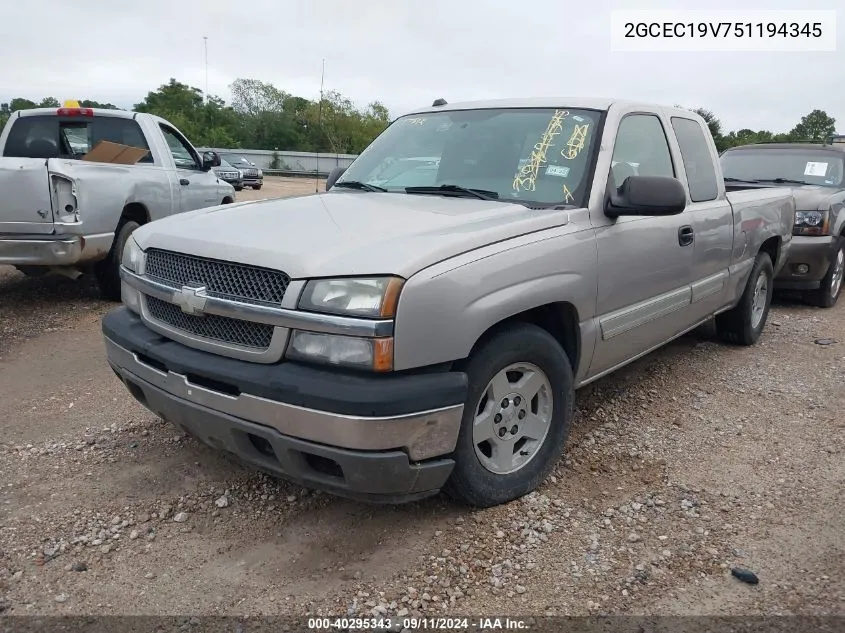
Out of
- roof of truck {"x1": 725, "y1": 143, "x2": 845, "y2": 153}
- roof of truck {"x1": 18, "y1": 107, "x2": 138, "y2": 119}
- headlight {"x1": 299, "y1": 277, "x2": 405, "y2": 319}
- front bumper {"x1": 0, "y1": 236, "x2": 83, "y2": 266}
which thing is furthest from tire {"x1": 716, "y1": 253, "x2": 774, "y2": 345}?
roof of truck {"x1": 18, "y1": 107, "x2": 138, "y2": 119}

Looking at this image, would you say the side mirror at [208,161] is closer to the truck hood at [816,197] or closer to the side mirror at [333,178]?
the side mirror at [333,178]

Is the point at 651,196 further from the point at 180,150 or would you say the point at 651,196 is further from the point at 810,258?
the point at 180,150

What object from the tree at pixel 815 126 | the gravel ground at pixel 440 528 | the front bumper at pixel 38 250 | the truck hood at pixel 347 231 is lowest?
the gravel ground at pixel 440 528

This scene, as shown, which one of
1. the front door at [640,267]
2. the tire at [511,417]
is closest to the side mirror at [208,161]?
the front door at [640,267]

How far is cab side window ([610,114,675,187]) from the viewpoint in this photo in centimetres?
368

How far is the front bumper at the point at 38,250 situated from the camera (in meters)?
5.93

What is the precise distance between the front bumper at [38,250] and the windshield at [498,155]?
3.14 metres

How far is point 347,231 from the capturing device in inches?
109

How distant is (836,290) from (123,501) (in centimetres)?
746

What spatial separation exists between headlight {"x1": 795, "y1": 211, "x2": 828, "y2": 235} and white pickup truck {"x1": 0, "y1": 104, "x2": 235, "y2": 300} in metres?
6.49

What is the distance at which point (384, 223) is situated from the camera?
2896 mm

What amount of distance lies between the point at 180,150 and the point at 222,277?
593cm

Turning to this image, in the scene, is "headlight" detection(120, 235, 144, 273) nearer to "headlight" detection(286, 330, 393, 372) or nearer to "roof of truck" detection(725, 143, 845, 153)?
"headlight" detection(286, 330, 393, 372)

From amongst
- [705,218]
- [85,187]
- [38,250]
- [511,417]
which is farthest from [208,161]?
[511,417]
